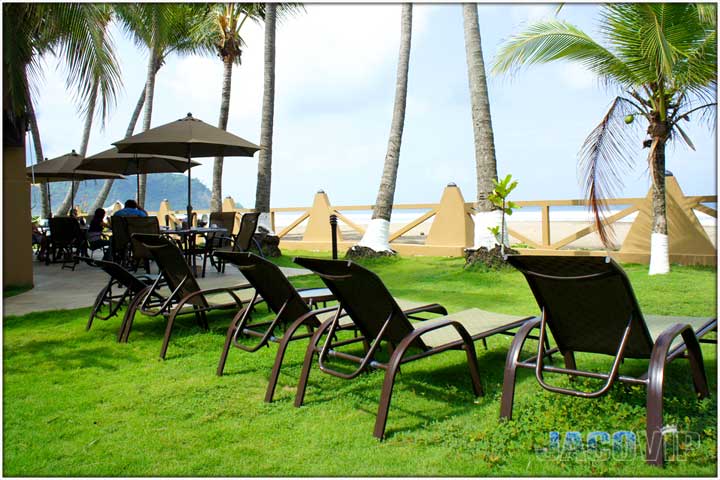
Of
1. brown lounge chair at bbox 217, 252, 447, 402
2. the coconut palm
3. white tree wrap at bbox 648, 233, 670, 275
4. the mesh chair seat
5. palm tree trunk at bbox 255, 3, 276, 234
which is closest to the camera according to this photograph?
the mesh chair seat

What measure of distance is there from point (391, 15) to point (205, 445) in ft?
38.8

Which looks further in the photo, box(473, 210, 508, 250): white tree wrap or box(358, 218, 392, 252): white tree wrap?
box(358, 218, 392, 252): white tree wrap

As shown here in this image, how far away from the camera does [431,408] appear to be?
3160 millimetres

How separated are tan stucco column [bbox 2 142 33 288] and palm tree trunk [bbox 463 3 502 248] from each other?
22.9ft

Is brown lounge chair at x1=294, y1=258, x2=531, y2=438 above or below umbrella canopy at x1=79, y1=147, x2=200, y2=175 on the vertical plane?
below

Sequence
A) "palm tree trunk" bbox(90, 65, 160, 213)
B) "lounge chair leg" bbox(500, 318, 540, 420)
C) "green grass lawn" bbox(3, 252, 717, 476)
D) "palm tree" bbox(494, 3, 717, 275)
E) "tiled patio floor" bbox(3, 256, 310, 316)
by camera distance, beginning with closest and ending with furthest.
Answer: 1. "green grass lawn" bbox(3, 252, 717, 476)
2. "lounge chair leg" bbox(500, 318, 540, 420)
3. "tiled patio floor" bbox(3, 256, 310, 316)
4. "palm tree" bbox(494, 3, 717, 275)
5. "palm tree trunk" bbox(90, 65, 160, 213)

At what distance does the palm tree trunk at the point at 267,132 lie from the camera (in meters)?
12.5

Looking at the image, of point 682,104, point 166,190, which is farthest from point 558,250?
point 166,190

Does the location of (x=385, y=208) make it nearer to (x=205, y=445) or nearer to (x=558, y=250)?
(x=558, y=250)

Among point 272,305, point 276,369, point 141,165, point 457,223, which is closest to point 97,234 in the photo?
point 141,165

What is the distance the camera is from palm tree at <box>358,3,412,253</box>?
11523mm

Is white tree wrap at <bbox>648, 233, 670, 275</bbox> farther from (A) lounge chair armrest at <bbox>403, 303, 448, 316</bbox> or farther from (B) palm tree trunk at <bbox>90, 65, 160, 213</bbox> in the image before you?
(B) palm tree trunk at <bbox>90, 65, 160, 213</bbox>

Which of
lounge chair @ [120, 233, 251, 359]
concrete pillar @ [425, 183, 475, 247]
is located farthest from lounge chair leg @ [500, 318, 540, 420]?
concrete pillar @ [425, 183, 475, 247]

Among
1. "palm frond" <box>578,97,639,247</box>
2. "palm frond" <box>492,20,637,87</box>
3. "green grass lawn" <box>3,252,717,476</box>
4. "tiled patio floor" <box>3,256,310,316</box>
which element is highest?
"palm frond" <box>492,20,637,87</box>
